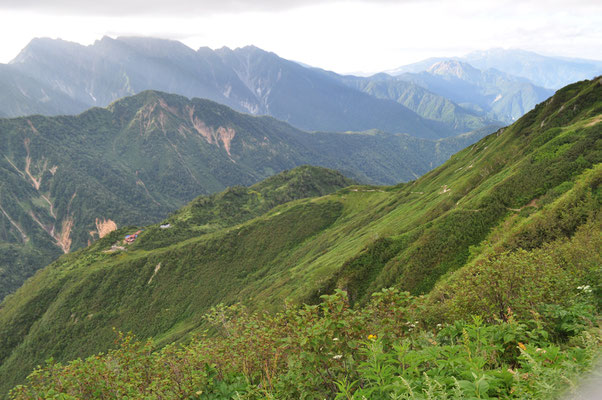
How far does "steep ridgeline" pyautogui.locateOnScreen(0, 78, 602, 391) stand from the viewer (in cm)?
3869

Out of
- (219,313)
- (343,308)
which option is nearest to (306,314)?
(343,308)

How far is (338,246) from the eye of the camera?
298 feet

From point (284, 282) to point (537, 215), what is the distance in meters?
62.6

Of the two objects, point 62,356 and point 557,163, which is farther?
point 62,356

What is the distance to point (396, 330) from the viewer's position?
977 centimetres

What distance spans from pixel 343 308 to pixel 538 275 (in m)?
7.87

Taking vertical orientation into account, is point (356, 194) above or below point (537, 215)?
below

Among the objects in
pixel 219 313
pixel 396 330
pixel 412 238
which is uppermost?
pixel 396 330

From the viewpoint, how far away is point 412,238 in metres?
48.8

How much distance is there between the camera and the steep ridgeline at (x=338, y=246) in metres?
38.7

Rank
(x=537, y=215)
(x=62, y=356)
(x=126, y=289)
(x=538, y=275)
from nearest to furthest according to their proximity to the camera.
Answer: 1. (x=538, y=275)
2. (x=537, y=215)
3. (x=62, y=356)
4. (x=126, y=289)

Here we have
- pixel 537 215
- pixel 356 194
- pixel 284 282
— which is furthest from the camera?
pixel 356 194

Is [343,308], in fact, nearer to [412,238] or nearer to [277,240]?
[412,238]

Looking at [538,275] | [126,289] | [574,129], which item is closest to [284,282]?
[574,129]
